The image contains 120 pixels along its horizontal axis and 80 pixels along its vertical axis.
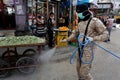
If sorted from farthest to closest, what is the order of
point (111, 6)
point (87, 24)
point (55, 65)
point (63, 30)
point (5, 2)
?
point (111, 6), point (5, 2), point (63, 30), point (55, 65), point (87, 24)

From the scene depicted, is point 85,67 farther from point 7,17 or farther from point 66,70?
point 7,17

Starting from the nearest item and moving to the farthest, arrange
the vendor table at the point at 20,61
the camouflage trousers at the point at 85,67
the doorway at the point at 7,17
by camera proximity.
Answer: the camouflage trousers at the point at 85,67 < the vendor table at the point at 20,61 < the doorway at the point at 7,17

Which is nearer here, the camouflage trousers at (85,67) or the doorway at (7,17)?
the camouflage trousers at (85,67)

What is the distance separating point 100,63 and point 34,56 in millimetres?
2472

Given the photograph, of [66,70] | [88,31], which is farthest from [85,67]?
[66,70]

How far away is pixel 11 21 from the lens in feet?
42.2

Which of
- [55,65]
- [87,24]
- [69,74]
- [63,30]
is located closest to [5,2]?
[63,30]

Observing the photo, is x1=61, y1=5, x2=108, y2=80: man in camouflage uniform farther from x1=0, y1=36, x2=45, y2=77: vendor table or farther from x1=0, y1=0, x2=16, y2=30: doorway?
x1=0, y1=0, x2=16, y2=30: doorway

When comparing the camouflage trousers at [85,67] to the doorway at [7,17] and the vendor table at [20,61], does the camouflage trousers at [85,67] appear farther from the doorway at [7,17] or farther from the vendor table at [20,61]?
the doorway at [7,17]

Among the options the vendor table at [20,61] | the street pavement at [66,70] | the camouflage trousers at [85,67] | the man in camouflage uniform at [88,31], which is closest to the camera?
the man in camouflage uniform at [88,31]

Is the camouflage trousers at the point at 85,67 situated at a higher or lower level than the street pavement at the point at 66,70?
higher

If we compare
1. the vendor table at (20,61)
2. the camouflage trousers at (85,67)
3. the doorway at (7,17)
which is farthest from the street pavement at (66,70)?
the doorway at (7,17)

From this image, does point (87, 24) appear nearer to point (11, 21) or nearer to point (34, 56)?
point (34, 56)

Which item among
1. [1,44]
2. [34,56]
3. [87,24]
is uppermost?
[87,24]
